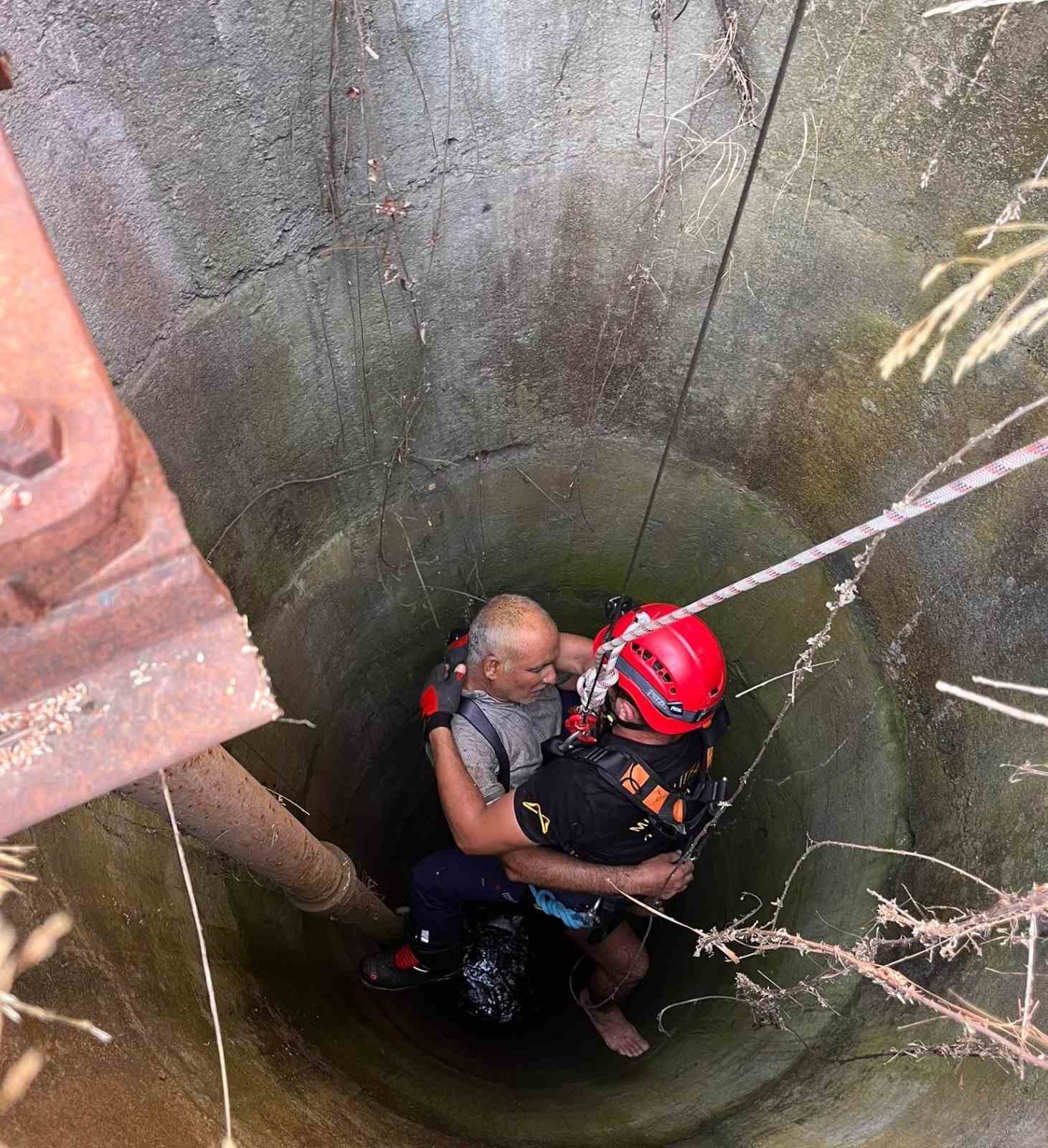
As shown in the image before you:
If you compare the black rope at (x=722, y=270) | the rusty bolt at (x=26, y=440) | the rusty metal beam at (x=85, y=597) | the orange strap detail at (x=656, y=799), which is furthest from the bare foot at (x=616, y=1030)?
the rusty bolt at (x=26, y=440)

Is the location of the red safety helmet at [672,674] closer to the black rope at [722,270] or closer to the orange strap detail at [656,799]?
the orange strap detail at [656,799]

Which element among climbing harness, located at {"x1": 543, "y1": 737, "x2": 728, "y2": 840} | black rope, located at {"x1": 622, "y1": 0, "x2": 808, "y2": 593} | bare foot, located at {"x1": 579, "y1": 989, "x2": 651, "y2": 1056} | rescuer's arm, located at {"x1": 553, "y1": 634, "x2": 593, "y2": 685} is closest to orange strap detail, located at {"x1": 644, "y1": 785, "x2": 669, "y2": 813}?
climbing harness, located at {"x1": 543, "y1": 737, "x2": 728, "y2": 840}

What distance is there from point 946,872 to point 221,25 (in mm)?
3190

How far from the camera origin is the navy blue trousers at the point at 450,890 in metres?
3.61

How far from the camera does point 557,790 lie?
2.94m

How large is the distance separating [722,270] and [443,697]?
76.1 inches

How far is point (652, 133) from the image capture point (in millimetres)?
2596

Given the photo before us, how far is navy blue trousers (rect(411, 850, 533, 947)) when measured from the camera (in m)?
3.61

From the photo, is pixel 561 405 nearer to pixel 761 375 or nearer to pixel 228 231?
pixel 761 375

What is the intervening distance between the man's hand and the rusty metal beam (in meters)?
2.51

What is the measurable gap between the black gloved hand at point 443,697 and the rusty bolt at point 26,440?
255 cm

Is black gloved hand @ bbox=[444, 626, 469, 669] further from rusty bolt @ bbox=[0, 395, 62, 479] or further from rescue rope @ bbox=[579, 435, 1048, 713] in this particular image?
rusty bolt @ bbox=[0, 395, 62, 479]

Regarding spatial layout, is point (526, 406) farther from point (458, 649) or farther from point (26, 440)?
point (26, 440)

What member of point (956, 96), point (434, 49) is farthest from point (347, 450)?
point (956, 96)
